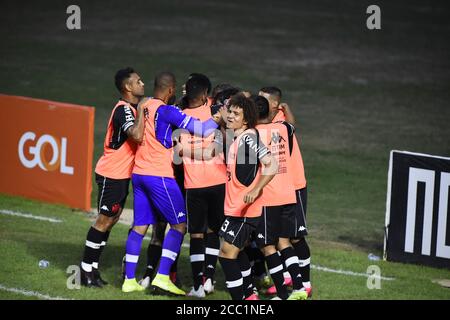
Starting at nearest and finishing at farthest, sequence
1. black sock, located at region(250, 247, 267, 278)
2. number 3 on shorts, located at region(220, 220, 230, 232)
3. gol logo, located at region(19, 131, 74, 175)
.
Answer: number 3 on shorts, located at region(220, 220, 230, 232)
black sock, located at region(250, 247, 267, 278)
gol logo, located at region(19, 131, 74, 175)

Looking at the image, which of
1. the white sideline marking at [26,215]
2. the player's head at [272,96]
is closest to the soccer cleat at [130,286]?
the player's head at [272,96]

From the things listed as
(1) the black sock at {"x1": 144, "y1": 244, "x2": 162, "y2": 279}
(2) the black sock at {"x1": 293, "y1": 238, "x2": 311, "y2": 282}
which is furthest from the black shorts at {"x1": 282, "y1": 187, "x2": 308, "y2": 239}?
(1) the black sock at {"x1": 144, "y1": 244, "x2": 162, "y2": 279}

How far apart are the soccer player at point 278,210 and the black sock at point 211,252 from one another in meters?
0.80

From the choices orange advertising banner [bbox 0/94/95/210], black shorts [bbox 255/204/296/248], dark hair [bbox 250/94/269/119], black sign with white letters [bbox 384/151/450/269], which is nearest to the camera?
black shorts [bbox 255/204/296/248]

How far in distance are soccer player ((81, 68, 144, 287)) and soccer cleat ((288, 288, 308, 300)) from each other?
2.29 metres

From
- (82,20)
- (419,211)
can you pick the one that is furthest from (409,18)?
(419,211)

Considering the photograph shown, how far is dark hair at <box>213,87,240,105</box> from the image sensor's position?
38.9 feet

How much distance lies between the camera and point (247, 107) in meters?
10.8

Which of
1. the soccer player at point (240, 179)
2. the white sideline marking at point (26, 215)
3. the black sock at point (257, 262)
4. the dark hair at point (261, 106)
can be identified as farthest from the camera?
the white sideline marking at point (26, 215)

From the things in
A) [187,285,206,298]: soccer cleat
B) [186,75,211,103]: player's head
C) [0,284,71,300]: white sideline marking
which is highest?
[186,75,211,103]: player's head

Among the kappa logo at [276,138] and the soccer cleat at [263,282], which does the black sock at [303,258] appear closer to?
the soccer cleat at [263,282]

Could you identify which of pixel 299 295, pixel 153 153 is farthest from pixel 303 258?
pixel 153 153

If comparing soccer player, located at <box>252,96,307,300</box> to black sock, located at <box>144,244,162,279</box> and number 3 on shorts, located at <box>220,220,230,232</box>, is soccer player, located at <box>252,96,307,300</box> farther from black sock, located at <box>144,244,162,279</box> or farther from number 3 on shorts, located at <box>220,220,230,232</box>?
black sock, located at <box>144,244,162,279</box>

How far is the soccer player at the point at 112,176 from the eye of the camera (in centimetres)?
1183
